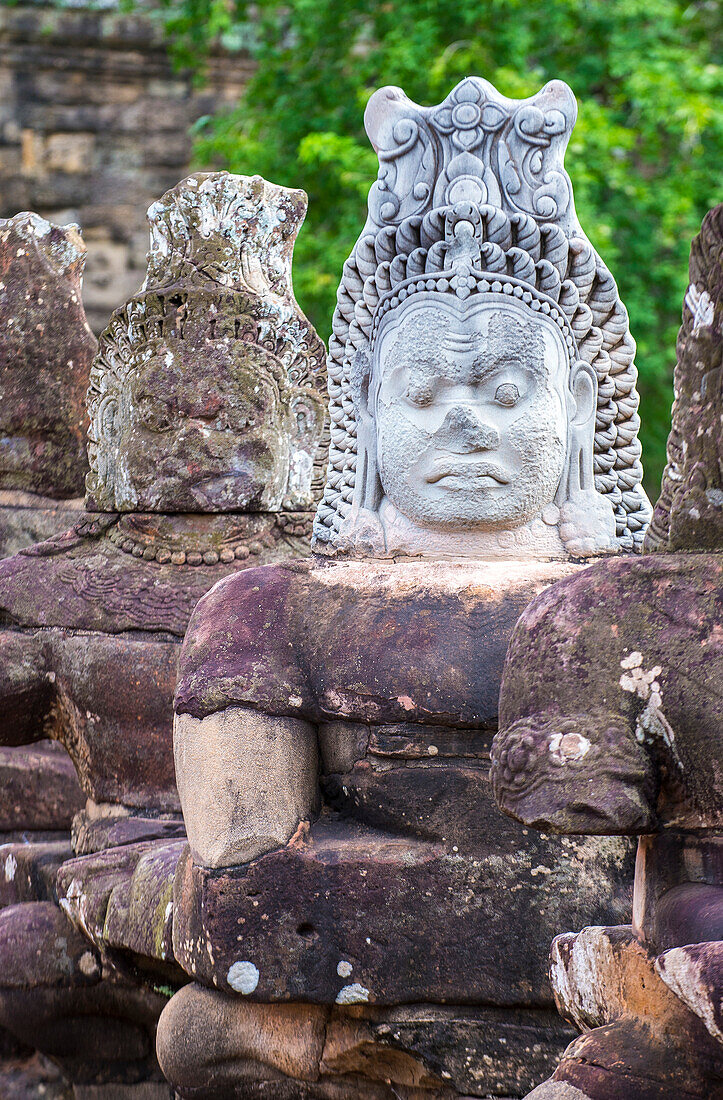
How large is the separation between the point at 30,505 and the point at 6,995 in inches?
85.1

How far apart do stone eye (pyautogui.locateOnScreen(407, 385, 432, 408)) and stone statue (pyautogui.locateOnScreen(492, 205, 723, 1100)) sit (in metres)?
1.10

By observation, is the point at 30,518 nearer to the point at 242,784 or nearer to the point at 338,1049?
the point at 242,784

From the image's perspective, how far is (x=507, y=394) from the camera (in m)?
3.28

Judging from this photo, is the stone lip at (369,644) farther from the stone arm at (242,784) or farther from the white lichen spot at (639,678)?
the white lichen spot at (639,678)

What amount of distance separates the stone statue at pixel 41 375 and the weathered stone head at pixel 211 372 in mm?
742

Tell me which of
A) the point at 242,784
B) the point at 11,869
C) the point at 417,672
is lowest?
the point at 11,869

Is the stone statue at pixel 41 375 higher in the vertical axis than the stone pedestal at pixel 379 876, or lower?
higher

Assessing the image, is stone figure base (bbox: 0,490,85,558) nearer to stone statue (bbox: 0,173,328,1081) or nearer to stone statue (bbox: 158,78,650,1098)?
stone statue (bbox: 0,173,328,1081)

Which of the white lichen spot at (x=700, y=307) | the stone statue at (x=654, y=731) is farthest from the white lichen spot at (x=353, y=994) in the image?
the white lichen spot at (x=700, y=307)

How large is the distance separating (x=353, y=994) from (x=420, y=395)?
1378 millimetres

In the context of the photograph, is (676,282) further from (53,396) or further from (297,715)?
(297,715)

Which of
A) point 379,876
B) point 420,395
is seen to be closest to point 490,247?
point 420,395

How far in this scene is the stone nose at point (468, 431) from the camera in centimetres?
325

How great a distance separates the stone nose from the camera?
10.7 feet
